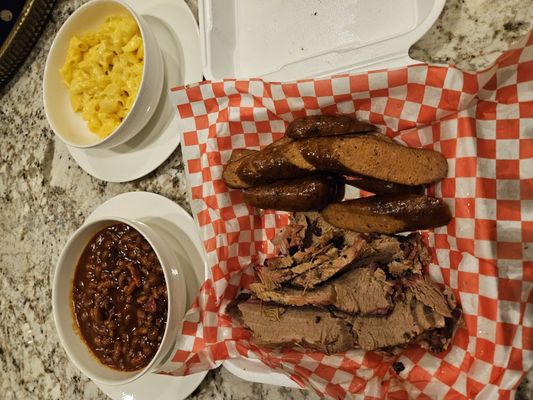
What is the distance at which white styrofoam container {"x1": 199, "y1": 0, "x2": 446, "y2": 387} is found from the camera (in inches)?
58.5

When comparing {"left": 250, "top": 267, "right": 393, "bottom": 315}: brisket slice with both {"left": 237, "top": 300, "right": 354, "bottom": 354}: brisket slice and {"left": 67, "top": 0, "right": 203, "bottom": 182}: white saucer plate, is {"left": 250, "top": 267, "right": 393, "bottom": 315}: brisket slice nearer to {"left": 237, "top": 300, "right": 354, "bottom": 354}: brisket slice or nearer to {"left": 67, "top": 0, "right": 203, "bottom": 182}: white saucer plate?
{"left": 237, "top": 300, "right": 354, "bottom": 354}: brisket slice

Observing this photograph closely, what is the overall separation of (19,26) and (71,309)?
4.37 ft

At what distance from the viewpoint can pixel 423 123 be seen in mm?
1445

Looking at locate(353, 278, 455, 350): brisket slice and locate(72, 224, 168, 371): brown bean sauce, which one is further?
locate(72, 224, 168, 371): brown bean sauce

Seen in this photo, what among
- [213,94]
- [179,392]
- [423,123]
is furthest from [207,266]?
[423,123]

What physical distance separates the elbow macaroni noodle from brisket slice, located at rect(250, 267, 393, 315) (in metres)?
0.96

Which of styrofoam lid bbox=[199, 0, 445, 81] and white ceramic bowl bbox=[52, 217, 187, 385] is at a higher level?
styrofoam lid bbox=[199, 0, 445, 81]

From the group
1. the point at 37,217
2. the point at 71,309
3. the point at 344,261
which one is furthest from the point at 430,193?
the point at 37,217

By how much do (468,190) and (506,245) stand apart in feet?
0.60

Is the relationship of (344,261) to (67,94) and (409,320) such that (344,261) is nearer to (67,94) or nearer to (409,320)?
(409,320)

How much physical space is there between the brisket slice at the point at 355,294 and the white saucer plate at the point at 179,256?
387 millimetres

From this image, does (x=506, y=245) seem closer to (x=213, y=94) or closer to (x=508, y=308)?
(x=508, y=308)

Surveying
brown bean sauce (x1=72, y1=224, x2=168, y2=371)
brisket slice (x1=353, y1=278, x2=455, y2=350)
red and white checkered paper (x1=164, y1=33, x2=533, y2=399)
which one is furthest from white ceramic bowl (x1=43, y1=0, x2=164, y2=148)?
brisket slice (x1=353, y1=278, x2=455, y2=350)

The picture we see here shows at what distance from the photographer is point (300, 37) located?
1723mm
